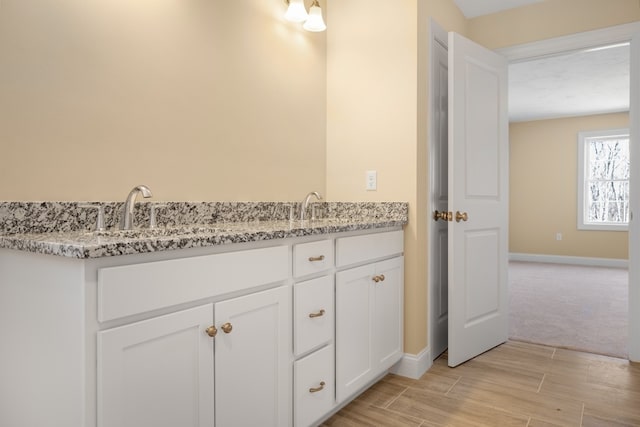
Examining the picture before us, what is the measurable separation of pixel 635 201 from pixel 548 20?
127cm

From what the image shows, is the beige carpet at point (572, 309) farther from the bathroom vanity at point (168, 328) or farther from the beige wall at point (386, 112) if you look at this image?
the bathroom vanity at point (168, 328)

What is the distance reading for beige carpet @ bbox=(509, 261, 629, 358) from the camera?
300cm

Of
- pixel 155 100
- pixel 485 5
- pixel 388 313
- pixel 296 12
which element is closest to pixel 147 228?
pixel 155 100

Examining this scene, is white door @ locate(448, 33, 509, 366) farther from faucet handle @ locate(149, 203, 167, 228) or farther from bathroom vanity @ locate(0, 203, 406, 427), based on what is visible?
faucet handle @ locate(149, 203, 167, 228)

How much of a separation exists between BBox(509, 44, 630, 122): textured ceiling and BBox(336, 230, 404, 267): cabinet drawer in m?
2.26

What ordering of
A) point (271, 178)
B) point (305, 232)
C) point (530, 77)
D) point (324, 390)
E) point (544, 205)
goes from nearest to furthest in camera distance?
point (305, 232) < point (324, 390) < point (271, 178) < point (530, 77) < point (544, 205)

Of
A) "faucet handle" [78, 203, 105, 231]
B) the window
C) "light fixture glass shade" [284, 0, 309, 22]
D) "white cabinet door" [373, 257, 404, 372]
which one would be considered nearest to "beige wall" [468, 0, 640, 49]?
"light fixture glass shade" [284, 0, 309, 22]

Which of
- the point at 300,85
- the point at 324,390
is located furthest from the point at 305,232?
the point at 300,85

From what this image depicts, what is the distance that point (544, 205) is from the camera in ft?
23.2

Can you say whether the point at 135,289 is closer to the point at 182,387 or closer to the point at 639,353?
the point at 182,387

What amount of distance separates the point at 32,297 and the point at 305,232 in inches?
33.9

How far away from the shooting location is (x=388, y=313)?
2.18 meters

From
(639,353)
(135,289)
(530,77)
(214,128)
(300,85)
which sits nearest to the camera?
(135,289)

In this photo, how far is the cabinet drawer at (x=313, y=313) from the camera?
157cm
